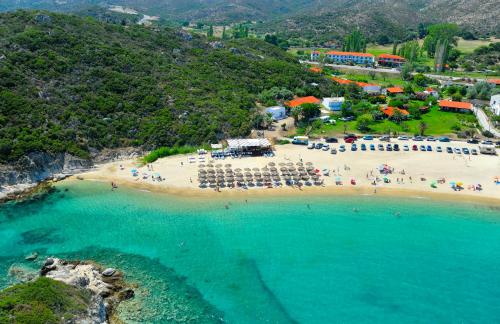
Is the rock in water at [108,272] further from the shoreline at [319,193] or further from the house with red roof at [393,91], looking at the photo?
the house with red roof at [393,91]

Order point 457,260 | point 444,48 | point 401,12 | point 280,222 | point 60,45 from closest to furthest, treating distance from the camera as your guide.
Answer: point 457,260
point 280,222
point 60,45
point 444,48
point 401,12

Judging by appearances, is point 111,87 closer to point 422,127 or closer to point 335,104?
point 335,104

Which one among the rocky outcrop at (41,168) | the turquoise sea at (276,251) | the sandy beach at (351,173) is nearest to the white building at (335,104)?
the sandy beach at (351,173)

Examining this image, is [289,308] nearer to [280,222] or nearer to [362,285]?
[362,285]

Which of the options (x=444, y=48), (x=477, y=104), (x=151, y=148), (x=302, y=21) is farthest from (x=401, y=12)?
(x=151, y=148)

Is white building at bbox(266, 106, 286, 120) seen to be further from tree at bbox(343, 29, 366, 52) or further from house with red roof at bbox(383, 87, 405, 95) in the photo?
tree at bbox(343, 29, 366, 52)

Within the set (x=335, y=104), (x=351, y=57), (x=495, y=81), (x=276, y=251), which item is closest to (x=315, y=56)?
(x=351, y=57)
